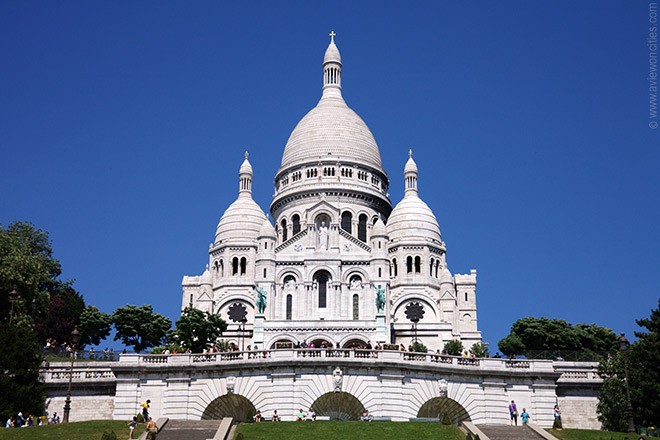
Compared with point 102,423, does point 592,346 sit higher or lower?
higher

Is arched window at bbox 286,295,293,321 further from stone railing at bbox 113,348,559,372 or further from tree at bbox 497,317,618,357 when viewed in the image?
stone railing at bbox 113,348,559,372

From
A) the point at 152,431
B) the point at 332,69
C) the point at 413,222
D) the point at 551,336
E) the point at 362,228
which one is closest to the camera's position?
the point at 152,431

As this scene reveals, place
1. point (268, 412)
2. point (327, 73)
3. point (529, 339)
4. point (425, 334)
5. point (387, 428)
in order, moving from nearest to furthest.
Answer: point (387, 428) < point (268, 412) < point (529, 339) < point (425, 334) < point (327, 73)

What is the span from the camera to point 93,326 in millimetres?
83125

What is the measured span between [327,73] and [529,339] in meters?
56.4

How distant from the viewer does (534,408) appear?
49.3 metres

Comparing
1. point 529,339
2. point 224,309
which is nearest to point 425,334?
point 529,339

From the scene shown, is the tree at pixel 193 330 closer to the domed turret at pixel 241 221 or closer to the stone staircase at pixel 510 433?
the domed turret at pixel 241 221

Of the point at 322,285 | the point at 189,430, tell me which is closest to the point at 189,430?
the point at 189,430

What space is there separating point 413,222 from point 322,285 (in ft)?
56.2

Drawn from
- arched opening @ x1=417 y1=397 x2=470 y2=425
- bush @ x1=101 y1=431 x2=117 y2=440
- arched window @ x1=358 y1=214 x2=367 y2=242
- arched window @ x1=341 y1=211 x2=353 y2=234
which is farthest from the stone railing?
arched window @ x1=358 y1=214 x2=367 y2=242

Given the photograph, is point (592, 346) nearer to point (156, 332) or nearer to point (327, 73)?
point (156, 332)

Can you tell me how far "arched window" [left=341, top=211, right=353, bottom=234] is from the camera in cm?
11469

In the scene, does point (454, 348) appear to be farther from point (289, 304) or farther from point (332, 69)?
point (332, 69)
